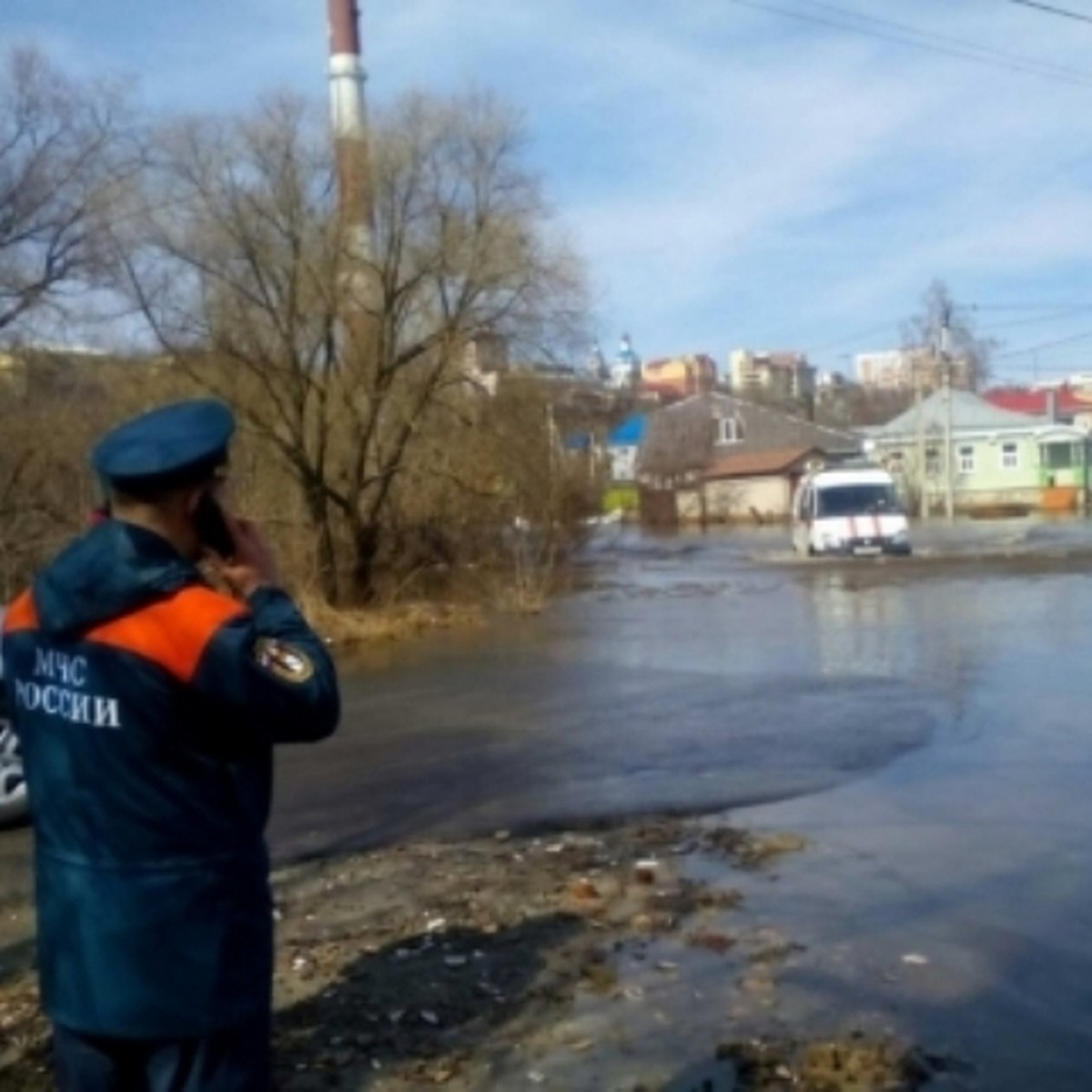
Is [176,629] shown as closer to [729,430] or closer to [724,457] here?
[724,457]

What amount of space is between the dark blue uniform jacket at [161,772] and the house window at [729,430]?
306 ft

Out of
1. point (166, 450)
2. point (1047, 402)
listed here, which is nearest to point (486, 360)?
point (166, 450)

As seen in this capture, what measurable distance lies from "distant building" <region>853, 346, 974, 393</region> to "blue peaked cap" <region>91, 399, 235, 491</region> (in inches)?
2919

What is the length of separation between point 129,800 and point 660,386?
4984 inches

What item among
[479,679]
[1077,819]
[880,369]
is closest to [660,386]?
[880,369]

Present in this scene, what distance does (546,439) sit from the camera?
3188cm

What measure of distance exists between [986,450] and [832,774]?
82861mm

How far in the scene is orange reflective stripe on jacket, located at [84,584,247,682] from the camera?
309 centimetres

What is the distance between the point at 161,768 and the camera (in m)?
3.15

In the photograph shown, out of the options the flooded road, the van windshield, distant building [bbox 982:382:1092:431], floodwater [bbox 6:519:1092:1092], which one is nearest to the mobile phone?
floodwater [bbox 6:519:1092:1092]

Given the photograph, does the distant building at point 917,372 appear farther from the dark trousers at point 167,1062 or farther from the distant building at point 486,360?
the dark trousers at point 167,1062

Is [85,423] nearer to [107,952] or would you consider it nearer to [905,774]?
[905,774]

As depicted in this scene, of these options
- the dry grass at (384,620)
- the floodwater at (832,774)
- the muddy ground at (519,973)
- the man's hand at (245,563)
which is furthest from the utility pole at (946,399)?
the man's hand at (245,563)

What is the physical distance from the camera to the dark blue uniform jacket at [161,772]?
3.10 metres
